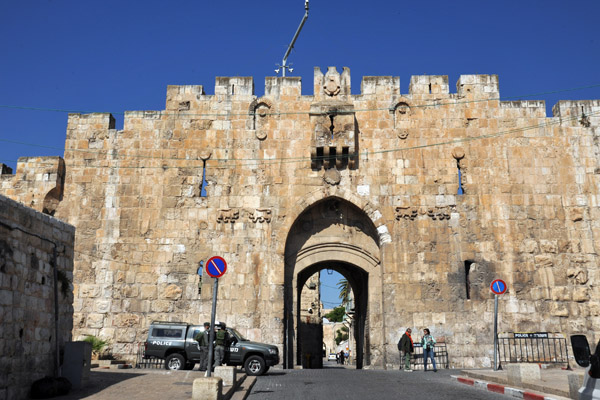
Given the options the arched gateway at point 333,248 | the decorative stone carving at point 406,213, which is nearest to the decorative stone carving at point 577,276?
the decorative stone carving at point 406,213

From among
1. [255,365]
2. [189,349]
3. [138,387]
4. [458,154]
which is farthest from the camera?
[458,154]

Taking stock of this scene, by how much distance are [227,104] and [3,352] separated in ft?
41.1

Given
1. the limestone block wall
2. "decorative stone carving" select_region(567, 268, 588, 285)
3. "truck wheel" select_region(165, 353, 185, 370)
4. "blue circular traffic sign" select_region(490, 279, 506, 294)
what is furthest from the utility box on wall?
"decorative stone carving" select_region(567, 268, 588, 285)

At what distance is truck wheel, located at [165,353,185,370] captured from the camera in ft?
49.3

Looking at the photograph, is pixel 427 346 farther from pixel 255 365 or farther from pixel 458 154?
pixel 458 154

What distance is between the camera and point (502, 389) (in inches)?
416

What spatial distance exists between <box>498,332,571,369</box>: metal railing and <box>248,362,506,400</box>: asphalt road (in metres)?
3.82

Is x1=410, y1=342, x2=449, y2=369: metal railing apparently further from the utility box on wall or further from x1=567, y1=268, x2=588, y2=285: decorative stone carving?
the utility box on wall

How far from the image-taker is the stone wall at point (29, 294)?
807 centimetres

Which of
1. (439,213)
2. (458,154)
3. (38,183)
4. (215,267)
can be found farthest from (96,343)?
(458,154)

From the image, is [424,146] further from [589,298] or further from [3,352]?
[3,352]

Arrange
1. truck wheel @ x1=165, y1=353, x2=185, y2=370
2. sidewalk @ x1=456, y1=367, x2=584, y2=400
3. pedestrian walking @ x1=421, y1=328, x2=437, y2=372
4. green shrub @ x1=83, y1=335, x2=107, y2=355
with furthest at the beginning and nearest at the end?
green shrub @ x1=83, y1=335, x2=107, y2=355
pedestrian walking @ x1=421, y1=328, x2=437, y2=372
truck wheel @ x1=165, y1=353, x2=185, y2=370
sidewalk @ x1=456, y1=367, x2=584, y2=400

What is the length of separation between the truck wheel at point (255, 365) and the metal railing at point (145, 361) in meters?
3.75

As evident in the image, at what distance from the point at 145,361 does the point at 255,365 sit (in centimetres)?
455
